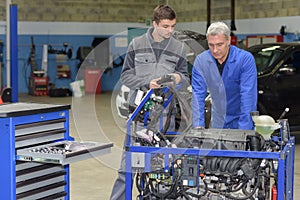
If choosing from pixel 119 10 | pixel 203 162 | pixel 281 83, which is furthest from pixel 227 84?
pixel 119 10

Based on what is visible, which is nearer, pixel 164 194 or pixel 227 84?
pixel 164 194

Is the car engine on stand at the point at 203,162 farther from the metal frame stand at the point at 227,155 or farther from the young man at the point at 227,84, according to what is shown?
the young man at the point at 227,84

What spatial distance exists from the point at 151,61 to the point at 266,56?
4.42 metres

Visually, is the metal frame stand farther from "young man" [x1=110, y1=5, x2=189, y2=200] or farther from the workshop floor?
"young man" [x1=110, y1=5, x2=189, y2=200]

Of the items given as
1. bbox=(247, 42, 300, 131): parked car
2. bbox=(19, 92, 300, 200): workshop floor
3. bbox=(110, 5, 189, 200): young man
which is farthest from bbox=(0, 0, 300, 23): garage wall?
bbox=(110, 5, 189, 200): young man

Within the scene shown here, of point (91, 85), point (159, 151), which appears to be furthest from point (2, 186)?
point (91, 85)

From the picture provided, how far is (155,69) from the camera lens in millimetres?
3996

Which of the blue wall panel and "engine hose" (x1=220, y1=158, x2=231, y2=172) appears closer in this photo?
"engine hose" (x1=220, y1=158, x2=231, y2=172)

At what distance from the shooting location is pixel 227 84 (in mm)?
3795

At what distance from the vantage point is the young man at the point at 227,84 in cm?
370

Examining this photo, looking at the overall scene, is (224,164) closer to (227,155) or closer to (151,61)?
(227,155)

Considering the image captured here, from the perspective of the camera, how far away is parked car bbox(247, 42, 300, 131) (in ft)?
25.4

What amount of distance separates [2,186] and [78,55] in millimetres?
12650

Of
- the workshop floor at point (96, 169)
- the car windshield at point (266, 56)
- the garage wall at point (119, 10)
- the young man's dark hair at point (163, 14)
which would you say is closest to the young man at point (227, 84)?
the young man's dark hair at point (163, 14)
